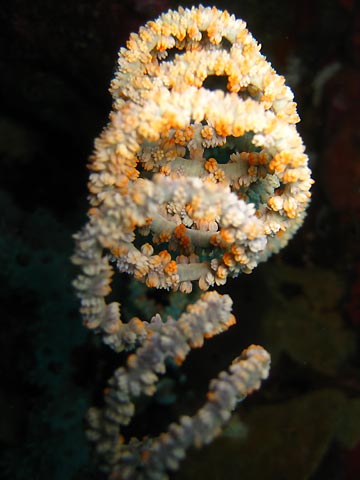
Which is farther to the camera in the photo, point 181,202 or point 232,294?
point 232,294

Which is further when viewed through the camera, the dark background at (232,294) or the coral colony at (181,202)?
the dark background at (232,294)

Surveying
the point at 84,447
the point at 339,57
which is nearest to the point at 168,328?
the point at 84,447

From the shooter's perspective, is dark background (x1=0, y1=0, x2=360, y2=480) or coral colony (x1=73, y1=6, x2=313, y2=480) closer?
coral colony (x1=73, y1=6, x2=313, y2=480)

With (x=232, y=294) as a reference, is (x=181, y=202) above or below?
below
